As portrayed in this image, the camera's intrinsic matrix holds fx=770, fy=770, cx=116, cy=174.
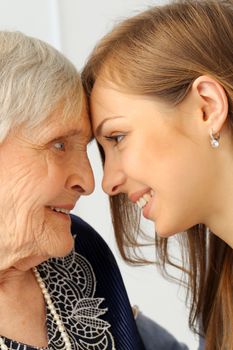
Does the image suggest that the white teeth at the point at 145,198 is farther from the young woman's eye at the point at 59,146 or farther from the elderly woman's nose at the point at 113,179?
the young woman's eye at the point at 59,146

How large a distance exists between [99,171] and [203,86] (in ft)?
4.20

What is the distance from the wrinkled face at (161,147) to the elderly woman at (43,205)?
0.19ft

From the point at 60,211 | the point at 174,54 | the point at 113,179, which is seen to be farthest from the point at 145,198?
the point at 174,54

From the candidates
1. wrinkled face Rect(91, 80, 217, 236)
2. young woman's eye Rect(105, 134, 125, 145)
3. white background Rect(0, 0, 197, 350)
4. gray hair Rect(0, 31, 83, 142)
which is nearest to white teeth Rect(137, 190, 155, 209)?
wrinkled face Rect(91, 80, 217, 236)

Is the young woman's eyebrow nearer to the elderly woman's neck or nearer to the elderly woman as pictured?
the elderly woman

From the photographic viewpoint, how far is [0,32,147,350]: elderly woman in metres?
1.43

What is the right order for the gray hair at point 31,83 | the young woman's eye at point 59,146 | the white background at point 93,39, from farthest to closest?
the white background at point 93,39 < the young woman's eye at point 59,146 < the gray hair at point 31,83


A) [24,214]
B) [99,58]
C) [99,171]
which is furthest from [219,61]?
[99,171]

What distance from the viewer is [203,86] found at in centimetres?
151

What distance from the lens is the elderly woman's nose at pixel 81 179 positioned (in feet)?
5.04

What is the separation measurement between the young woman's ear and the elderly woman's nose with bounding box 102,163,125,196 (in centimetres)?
21

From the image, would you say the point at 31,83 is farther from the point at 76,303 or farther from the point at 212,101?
the point at 76,303

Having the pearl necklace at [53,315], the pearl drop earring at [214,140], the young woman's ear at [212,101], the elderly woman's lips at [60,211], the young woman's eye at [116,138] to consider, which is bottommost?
the pearl necklace at [53,315]

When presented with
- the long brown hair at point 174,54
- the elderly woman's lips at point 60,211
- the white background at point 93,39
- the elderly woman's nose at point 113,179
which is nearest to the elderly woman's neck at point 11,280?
the elderly woman's lips at point 60,211
